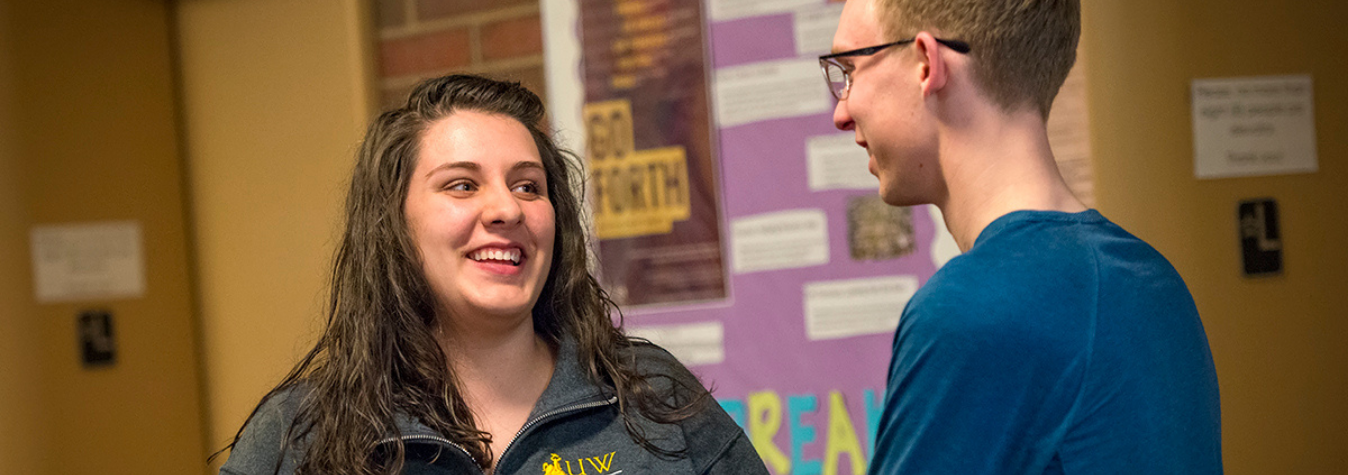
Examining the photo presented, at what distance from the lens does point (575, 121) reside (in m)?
2.57

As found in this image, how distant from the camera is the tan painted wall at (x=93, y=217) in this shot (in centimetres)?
272

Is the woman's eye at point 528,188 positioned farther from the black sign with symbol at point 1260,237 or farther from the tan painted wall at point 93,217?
the tan painted wall at point 93,217

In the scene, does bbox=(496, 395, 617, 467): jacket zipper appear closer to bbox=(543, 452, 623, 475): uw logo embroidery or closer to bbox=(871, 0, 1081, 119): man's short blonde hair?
bbox=(543, 452, 623, 475): uw logo embroidery

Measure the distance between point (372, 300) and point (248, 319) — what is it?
1.62 metres

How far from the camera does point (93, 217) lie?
290 cm

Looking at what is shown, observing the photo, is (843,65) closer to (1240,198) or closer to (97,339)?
(1240,198)

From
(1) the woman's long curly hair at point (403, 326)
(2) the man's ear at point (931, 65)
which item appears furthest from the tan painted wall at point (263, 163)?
(2) the man's ear at point (931, 65)

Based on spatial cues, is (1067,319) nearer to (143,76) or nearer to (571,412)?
(571,412)

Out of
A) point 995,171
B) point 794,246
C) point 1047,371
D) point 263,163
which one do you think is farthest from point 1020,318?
point 263,163

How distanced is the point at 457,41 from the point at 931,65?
1930 mm

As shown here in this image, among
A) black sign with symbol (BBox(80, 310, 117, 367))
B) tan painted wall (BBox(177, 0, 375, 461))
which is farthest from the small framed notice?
black sign with symbol (BBox(80, 310, 117, 367))

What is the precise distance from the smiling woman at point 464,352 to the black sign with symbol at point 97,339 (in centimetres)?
159

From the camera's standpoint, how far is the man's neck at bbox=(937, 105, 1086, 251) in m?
1.04

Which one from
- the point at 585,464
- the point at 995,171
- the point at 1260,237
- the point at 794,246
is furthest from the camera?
the point at 794,246
